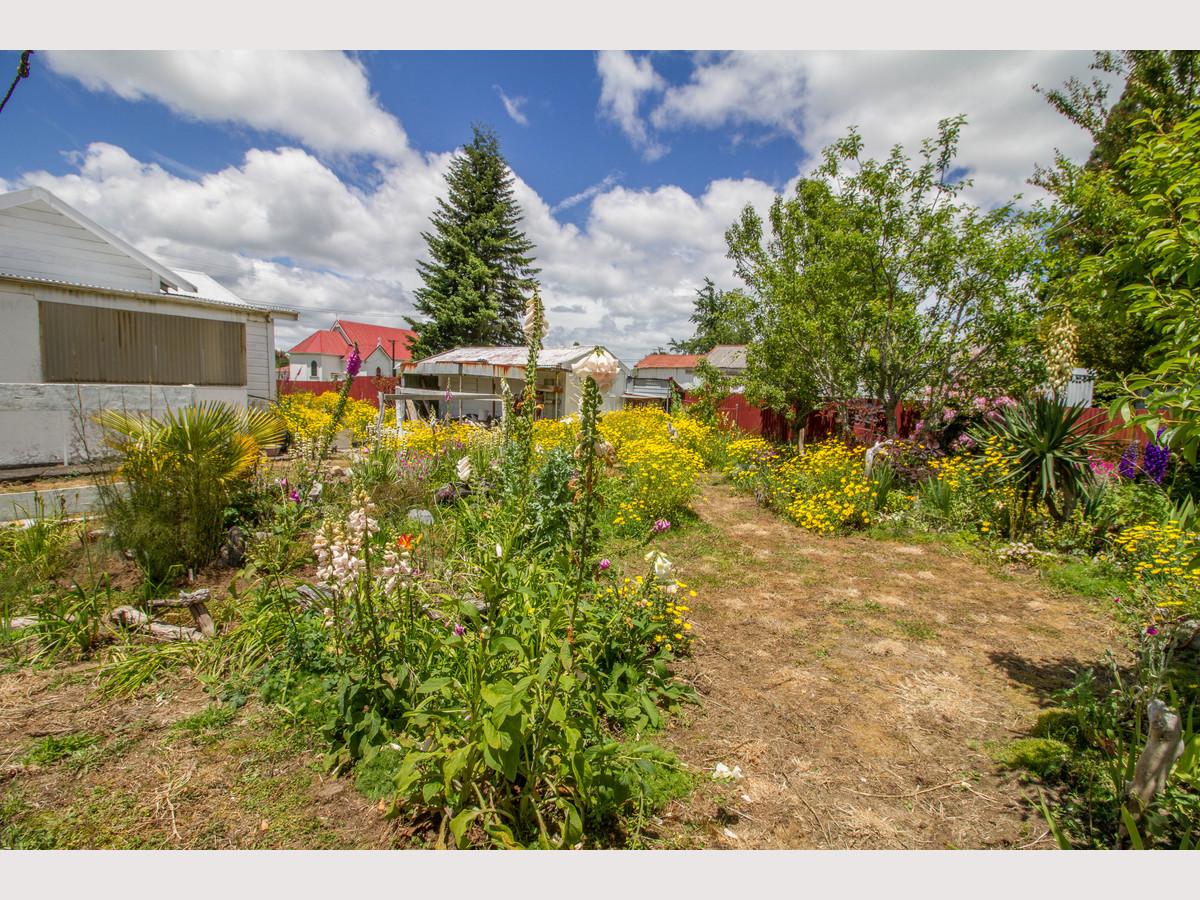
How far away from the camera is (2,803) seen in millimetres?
2006

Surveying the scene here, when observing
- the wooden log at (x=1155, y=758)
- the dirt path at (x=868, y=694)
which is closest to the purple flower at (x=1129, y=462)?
the dirt path at (x=868, y=694)

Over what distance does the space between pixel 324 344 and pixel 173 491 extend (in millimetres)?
46331

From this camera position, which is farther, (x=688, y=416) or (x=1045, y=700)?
(x=688, y=416)

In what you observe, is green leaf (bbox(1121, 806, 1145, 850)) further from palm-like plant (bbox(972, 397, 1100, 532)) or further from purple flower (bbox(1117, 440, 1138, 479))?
purple flower (bbox(1117, 440, 1138, 479))

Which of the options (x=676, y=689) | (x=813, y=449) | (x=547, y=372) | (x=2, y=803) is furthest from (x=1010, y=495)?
(x=547, y=372)

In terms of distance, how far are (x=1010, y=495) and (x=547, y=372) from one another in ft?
56.5

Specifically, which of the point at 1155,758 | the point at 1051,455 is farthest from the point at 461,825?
the point at 1051,455

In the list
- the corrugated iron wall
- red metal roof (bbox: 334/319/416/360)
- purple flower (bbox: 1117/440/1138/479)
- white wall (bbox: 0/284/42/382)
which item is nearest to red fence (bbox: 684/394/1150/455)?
purple flower (bbox: 1117/440/1138/479)

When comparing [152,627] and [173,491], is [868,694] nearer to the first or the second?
[152,627]

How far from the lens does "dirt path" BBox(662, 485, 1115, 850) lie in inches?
Result: 84.6

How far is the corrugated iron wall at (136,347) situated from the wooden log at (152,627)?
5.86 m

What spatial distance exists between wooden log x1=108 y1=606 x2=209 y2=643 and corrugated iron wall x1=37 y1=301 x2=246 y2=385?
5859mm

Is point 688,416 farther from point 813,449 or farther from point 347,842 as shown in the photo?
point 347,842

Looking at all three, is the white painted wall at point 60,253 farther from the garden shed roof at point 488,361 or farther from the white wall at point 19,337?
the garden shed roof at point 488,361
